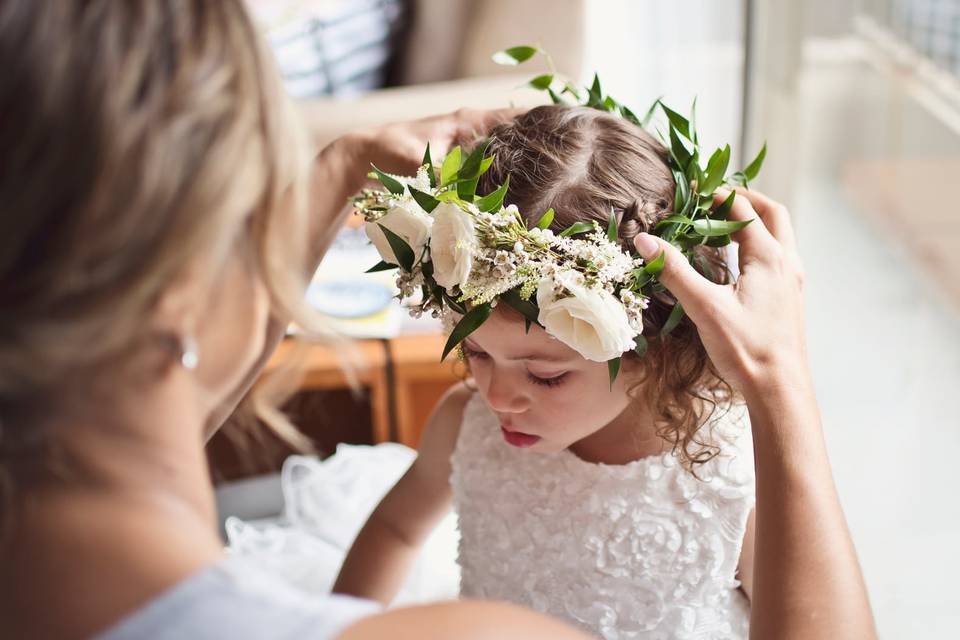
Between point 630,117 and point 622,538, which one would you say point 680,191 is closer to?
point 630,117

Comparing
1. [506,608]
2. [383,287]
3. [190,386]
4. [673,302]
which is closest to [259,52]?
[190,386]

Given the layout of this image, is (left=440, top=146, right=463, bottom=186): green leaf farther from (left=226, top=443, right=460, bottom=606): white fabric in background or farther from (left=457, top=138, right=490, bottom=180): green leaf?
(left=226, top=443, right=460, bottom=606): white fabric in background

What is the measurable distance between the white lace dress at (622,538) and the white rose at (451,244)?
0.34 meters

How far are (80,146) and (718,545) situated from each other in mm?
836

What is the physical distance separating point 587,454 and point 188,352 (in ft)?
2.31

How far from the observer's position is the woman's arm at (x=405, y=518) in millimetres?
1332

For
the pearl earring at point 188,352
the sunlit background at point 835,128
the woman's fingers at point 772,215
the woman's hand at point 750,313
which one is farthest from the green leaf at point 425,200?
the sunlit background at point 835,128

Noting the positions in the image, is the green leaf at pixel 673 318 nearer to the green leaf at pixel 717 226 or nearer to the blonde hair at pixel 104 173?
the green leaf at pixel 717 226

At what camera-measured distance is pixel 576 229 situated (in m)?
0.98

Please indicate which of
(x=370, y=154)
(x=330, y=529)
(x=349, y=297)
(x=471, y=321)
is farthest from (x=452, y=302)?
A: (x=349, y=297)

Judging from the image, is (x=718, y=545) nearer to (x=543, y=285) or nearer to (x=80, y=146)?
(x=543, y=285)

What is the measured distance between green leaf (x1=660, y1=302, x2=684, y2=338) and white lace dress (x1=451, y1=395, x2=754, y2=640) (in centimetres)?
18

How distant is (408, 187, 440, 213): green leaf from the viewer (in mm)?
1004

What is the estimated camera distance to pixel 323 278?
2.17 m
